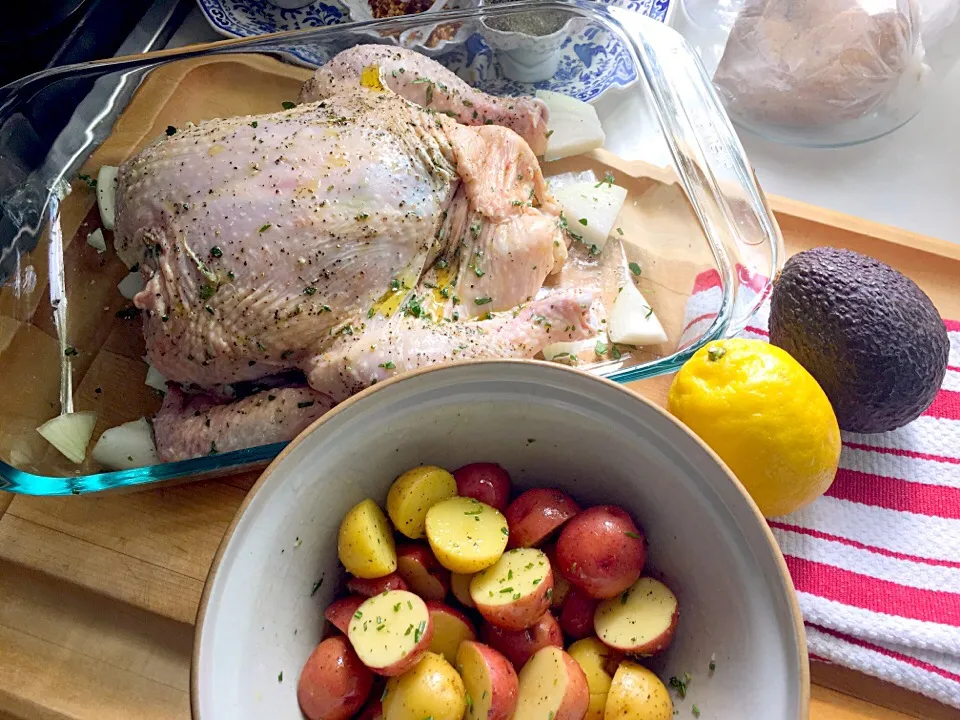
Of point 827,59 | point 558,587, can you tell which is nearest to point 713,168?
point 827,59

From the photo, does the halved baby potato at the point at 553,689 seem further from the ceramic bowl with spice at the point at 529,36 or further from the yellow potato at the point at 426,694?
the ceramic bowl with spice at the point at 529,36

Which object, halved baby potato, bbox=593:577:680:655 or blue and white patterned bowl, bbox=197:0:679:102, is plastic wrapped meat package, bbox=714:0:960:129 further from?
halved baby potato, bbox=593:577:680:655

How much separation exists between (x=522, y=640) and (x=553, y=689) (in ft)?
0.26

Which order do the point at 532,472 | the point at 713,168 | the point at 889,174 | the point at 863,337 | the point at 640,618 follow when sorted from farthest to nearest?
the point at 889,174, the point at 713,168, the point at 863,337, the point at 532,472, the point at 640,618

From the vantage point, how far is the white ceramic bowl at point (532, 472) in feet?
2.32

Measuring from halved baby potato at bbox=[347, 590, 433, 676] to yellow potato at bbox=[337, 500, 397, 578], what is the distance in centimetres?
3

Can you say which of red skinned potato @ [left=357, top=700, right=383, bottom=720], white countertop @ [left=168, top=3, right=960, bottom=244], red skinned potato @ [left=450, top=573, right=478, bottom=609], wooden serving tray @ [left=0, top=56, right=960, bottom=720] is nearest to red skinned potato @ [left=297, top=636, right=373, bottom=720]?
red skinned potato @ [left=357, top=700, right=383, bottom=720]

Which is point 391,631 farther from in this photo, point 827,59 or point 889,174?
point 889,174

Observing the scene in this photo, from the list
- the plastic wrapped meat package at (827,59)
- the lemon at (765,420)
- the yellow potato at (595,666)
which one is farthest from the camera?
the plastic wrapped meat package at (827,59)

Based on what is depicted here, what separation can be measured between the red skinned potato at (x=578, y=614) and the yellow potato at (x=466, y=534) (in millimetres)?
112

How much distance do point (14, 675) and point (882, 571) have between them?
127cm

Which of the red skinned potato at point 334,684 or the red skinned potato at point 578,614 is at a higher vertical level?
the red skinned potato at point 334,684

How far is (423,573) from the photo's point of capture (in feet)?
2.78

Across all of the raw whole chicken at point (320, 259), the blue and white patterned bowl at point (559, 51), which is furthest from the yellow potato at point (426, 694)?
the blue and white patterned bowl at point (559, 51)
